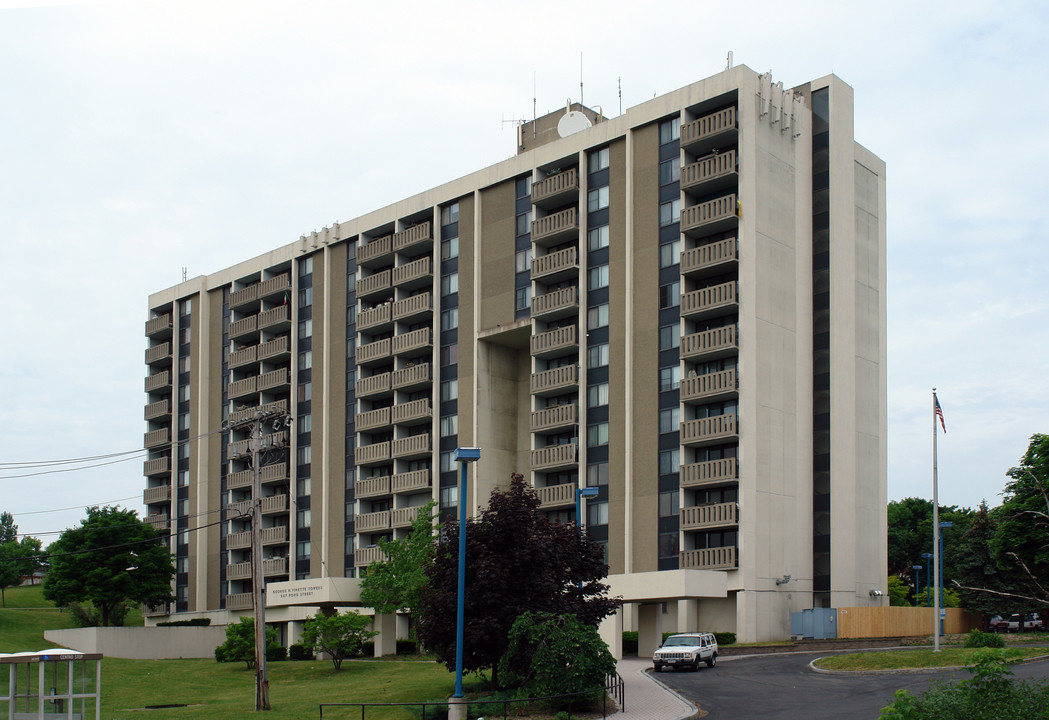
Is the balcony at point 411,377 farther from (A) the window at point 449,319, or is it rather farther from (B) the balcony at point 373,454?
(B) the balcony at point 373,454

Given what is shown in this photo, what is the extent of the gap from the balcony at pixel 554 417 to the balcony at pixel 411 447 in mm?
10377

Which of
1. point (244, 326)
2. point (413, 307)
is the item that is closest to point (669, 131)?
point (413, 307)

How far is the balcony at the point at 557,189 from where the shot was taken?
7144 centimetres

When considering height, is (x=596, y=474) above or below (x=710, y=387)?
below

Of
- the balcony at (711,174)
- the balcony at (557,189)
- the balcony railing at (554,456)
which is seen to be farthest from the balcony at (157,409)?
the balcony at (711,174)

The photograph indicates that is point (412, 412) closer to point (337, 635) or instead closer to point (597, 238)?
point (597, 238)

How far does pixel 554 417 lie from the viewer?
70062 mm

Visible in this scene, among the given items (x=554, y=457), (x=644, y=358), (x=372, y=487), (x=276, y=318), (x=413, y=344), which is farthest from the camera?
(x=276, y=318)

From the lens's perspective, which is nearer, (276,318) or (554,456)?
(554,456)

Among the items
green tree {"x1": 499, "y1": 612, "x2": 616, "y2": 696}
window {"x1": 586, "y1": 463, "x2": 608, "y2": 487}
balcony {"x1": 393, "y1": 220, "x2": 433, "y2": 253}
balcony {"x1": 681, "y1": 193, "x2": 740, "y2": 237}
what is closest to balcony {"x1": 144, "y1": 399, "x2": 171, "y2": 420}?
balcony {"x1": 393, "y1": 220, "x2": 433, "y2": 253}

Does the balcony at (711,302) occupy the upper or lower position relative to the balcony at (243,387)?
upper

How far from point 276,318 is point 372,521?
20723 mm

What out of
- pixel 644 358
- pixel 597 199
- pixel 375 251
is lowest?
pixel 644 358

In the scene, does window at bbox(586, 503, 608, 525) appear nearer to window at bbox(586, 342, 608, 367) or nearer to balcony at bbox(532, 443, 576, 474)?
balcony at bbox(532, 443, 576, 474)
